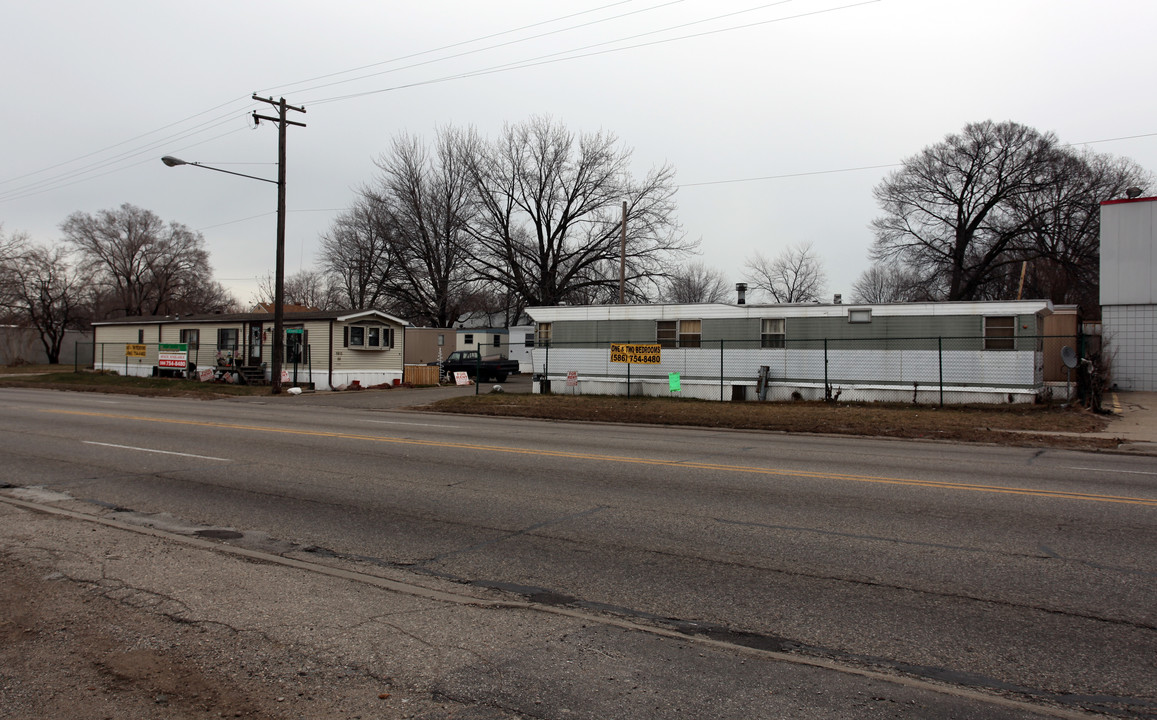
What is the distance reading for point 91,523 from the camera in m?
6.95

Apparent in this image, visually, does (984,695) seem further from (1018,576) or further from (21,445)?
(21,445)

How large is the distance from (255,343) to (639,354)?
19.5 metres

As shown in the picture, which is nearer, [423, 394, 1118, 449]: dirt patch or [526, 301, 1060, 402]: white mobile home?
[423, 394, 1118, 449]: dirt patch

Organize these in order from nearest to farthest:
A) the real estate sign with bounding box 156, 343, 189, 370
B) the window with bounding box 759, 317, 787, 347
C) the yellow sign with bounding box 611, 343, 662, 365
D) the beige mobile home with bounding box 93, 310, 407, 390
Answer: the window with bounding box 759, 317, 787, 347
the yellow sign with bounding box 611, 343, 662, 365
the beige mobile home with bounding box 93, 310, 407, 390
the real estate sign with bounding box 156, 343, 189, 370

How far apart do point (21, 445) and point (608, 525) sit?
1138 cm

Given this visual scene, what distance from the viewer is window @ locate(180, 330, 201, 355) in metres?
36.1

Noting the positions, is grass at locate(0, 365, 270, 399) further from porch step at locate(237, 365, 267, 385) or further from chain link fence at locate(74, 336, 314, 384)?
chain link fence at locate(74, 336, 314, 384)

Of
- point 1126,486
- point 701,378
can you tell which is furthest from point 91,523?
point 701,378

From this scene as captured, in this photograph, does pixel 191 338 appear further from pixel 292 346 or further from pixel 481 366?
pixel 481 366

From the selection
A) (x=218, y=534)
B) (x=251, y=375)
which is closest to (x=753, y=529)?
(x=218, y=534)

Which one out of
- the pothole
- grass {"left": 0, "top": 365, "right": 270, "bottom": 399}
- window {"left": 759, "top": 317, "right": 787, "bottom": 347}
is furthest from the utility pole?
the pothole

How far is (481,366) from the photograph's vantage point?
3812 centimetres

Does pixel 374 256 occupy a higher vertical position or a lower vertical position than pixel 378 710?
higher

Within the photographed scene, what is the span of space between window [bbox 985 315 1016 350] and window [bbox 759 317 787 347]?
19.0 ft
